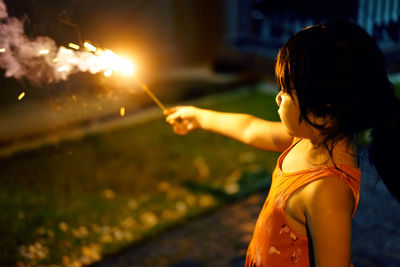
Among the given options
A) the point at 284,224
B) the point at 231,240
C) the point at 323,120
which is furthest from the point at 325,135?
the point at 231,240

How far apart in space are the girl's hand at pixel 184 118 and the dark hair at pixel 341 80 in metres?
0.84

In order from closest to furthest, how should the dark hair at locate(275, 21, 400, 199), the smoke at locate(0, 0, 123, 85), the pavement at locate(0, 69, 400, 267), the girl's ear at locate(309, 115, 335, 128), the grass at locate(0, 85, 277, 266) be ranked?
1. the dark hair at locate(275, 21, 400, 199)
2. the girl's ear at locate(309, 115, 335, 128)
3. the smoke at locate(0, 0, 123, 85)
4. the pavement at locate(0, 69, 400, 267)
5. the grass at locate(0, 85, 277, 266)

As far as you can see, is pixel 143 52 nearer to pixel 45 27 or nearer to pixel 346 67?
pixel 45 27

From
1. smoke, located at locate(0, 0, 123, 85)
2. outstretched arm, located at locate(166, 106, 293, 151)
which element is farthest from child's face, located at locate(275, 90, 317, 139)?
smoke, located at locate(0, 0, 123, 85)

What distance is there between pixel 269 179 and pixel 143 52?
6.10 meters

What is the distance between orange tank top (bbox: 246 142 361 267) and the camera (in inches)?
61.9

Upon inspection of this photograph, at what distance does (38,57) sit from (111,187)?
80.9 inches

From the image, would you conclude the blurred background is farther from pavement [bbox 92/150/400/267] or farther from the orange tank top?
the orange tank top

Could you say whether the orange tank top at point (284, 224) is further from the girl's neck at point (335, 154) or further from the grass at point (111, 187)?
the grass at point (111, 187)

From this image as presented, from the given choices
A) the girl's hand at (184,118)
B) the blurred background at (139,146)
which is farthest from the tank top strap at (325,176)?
the blurred background at (139,146)

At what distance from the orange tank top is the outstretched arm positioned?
1.14 ft

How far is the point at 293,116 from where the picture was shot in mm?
1565

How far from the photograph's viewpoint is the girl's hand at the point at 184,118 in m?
2.35

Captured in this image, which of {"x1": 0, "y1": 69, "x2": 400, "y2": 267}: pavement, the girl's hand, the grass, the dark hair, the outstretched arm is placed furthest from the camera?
the grass
